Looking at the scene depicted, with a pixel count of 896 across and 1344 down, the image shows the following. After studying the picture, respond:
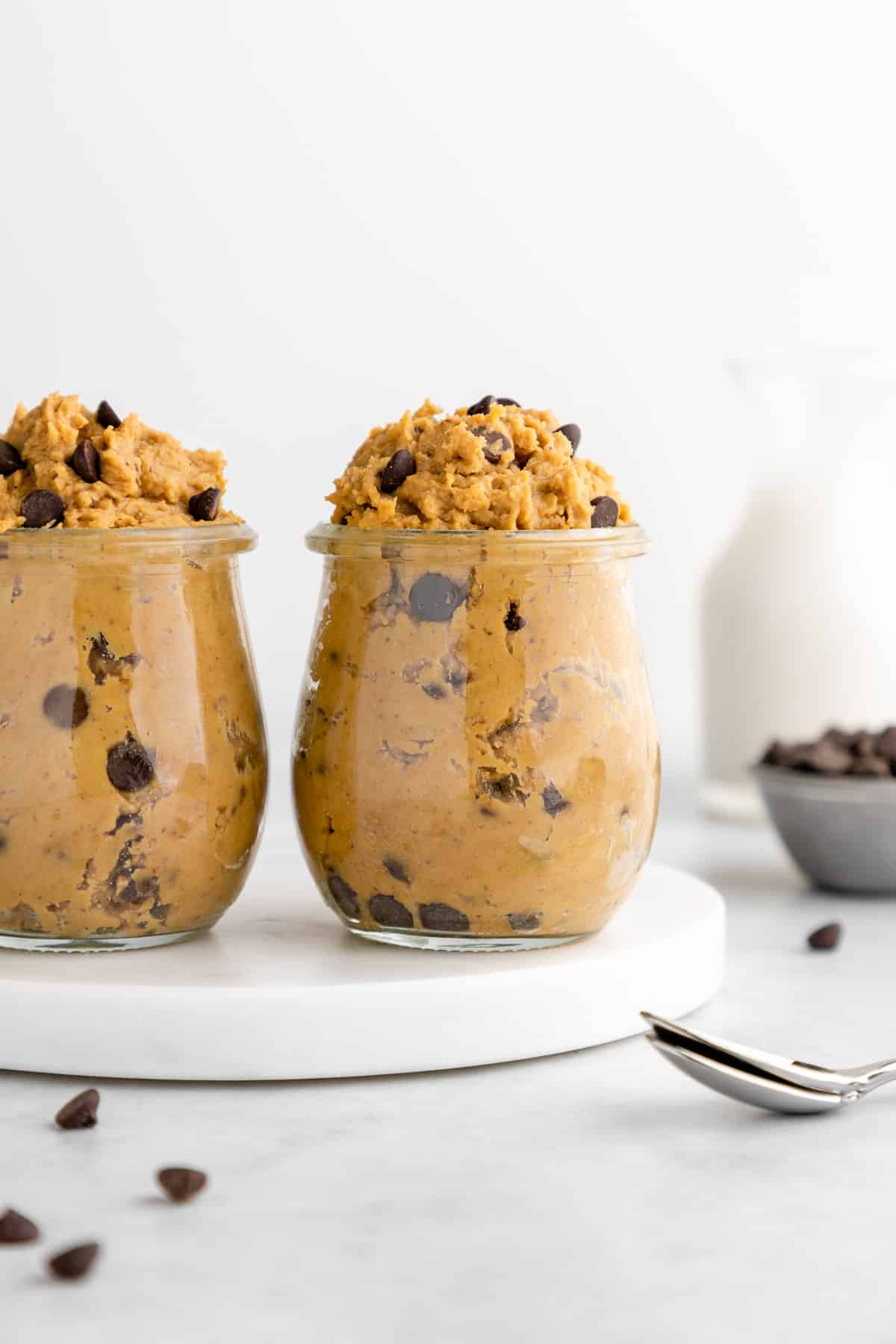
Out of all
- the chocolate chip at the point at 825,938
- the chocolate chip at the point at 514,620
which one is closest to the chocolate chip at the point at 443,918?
the chocolate chip at the point at 514,620

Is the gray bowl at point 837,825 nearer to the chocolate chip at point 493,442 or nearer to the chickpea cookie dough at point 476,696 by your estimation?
the chickpea cookie dough at point 476,696

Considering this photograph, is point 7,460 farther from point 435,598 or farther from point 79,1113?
point 79,1113

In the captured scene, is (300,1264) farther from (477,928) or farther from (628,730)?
(628,730)

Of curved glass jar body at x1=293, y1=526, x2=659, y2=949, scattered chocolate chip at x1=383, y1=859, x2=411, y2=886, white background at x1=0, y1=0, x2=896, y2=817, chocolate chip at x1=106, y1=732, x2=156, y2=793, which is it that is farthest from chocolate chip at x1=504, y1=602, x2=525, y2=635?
white background at x1=0, y1=0, x2=896, y2=817

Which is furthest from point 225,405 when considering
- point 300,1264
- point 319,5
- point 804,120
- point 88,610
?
point 300,1264

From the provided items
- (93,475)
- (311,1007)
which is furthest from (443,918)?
(93,475)

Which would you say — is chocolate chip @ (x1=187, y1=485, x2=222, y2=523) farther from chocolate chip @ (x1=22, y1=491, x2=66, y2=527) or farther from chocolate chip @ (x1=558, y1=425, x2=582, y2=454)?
chocolate chip @ (x1=558, y1=425, x2=582, y2=454)
